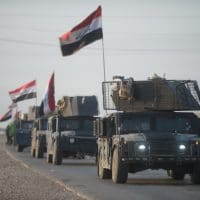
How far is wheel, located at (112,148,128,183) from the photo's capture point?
770 inches

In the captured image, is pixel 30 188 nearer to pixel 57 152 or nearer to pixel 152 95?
pixel 152 95

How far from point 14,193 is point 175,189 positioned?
11.6 feet

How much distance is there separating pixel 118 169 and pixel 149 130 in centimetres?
136

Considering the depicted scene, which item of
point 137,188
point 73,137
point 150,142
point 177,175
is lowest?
point 137,188

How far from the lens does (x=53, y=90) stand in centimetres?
4297

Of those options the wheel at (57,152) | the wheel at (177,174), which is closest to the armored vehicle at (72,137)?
the wheel at (57,152)

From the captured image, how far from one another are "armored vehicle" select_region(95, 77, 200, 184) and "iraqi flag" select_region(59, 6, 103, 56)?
7.84 meters

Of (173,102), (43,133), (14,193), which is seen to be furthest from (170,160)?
(43,133)

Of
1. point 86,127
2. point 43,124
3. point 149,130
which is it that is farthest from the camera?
point 43,124

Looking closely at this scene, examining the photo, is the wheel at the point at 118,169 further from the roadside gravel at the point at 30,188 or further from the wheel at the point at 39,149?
the wheel at the point at 39,149

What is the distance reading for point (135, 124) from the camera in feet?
67.1

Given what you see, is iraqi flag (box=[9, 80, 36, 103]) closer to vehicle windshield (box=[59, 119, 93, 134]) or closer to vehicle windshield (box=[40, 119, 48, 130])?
vehicle windshield (box=[40, 119, 48, 130])

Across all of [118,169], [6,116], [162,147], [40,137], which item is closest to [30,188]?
[118,169]

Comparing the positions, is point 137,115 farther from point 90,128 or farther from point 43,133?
point 43,133
